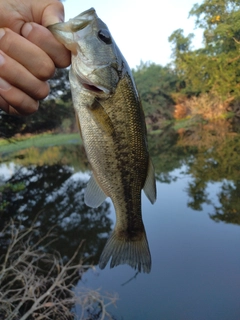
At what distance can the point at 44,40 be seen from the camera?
1282 millimetres

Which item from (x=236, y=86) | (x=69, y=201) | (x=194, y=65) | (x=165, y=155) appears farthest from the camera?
(x=194, y=65)

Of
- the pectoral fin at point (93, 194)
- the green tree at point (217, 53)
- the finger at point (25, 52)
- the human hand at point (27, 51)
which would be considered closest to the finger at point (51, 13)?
the human hand at point (27, 51)

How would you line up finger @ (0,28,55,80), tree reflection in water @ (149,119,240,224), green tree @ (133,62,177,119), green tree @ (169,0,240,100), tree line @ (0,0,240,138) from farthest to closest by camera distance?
green tree @ (133,62,177,119) < green tree @ (169,0,240,100) < tree line @ (0,0,240,138) < tree reflection in water @ (149,119,240,224) < finger @ (0,28,55,80)

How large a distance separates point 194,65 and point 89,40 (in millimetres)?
24814

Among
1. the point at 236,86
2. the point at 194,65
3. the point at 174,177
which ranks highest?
the point at 194,65

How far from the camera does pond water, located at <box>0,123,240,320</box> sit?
6109mm

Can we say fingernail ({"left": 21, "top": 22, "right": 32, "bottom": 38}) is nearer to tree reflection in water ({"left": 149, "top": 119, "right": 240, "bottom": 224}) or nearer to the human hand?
the human hand

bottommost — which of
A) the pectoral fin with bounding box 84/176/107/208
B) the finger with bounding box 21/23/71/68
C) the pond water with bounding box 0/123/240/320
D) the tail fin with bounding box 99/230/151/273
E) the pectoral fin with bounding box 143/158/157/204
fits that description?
the tail fin with bounding box 99/230/151/273

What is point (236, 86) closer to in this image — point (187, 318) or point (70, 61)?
point (187, 318)

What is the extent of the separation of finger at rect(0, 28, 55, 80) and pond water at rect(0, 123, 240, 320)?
187 inches

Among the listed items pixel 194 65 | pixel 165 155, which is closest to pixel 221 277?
pixel 165 155

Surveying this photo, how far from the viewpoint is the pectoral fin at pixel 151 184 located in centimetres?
159

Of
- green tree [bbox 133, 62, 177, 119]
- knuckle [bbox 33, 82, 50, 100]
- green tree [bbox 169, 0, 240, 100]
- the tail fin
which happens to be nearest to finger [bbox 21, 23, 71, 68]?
knuckle [bbox 33, 82, 50, 100]

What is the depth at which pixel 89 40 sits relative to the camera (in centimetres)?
137
